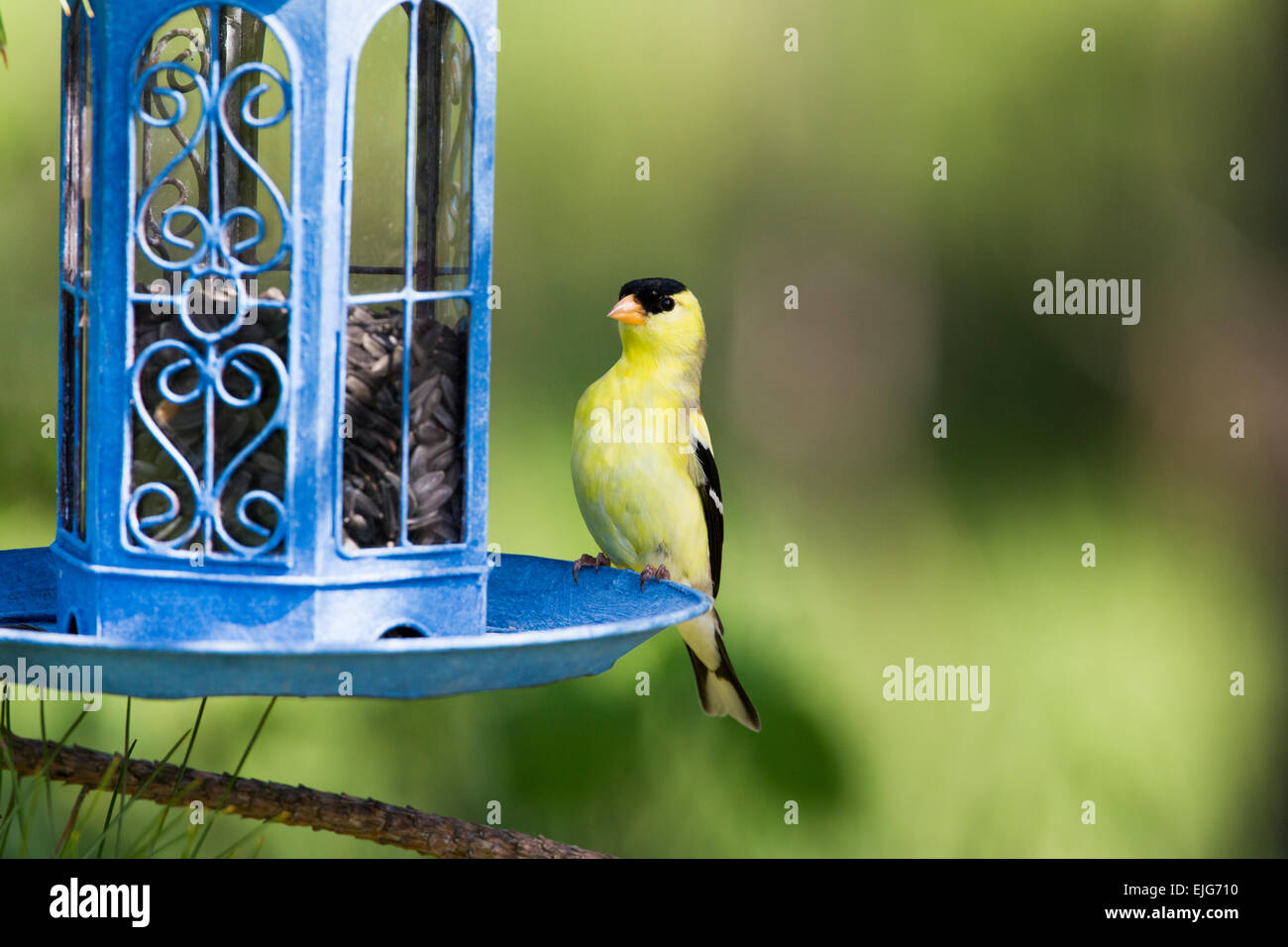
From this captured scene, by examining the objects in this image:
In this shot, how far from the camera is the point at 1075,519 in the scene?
587 centimetres

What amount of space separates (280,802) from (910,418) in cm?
419

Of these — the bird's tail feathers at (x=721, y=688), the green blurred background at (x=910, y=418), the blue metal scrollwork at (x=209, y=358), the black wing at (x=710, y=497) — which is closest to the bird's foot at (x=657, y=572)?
the black wing at (x=710, y=497)

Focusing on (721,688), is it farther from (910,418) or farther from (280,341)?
(280,341)

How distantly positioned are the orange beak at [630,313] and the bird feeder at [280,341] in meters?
1.34

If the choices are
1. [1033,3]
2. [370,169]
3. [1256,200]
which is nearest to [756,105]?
[1033,3]

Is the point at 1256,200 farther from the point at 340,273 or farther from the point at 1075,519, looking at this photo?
the point at 340,273

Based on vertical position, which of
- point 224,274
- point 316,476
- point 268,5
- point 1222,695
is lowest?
point 1222,695

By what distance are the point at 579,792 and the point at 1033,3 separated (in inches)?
143

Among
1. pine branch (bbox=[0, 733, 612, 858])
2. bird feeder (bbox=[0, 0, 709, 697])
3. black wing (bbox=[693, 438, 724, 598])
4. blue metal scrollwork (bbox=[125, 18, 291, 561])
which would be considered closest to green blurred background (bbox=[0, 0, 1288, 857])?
black wing (bbox=[693, 438, 724, 598])

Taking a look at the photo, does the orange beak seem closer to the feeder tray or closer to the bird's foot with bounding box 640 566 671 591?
the bird's foot with bounding box 640 566 671 591

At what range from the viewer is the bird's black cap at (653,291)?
12.7ft

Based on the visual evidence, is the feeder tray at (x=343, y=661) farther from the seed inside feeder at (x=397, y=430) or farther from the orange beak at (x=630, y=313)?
the orange beak at (x=630, y=313)

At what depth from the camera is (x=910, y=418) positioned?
6.20 m

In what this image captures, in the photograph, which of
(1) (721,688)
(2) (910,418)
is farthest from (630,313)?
(2) (910,418)
